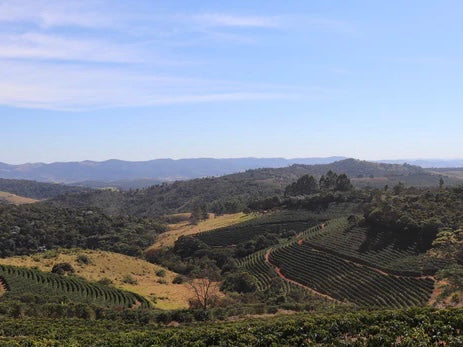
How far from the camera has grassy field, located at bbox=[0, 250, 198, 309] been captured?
56.1m

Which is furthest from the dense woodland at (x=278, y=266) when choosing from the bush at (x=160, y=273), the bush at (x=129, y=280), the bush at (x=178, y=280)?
the bush at (x=129, y=280)

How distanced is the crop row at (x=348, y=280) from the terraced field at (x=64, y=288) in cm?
2323

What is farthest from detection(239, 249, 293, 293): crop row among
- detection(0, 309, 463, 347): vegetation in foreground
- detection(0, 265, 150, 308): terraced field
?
detection(0, 309, 463, 347): vegetation in foreground

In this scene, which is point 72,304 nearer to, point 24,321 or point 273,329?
point 24,321

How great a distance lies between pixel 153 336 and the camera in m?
24.4

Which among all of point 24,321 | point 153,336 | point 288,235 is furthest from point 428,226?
point 24,321

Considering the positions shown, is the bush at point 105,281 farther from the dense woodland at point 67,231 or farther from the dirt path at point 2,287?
the dense woodland at point 67,231

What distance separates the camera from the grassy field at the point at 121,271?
5612 cm

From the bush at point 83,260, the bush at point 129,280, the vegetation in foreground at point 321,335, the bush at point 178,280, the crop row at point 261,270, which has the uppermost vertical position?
the vegetation in foreground at point 321,335

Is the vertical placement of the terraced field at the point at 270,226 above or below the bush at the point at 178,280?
above

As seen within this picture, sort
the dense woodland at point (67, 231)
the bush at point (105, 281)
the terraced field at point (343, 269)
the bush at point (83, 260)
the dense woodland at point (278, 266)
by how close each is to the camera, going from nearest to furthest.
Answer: the dense woodland at point (278, 266)
the terraced field at point (343, 269)
the bush at point (105, 281)
the bush at point (83, 260)
the dense woodland at point (67, 231)

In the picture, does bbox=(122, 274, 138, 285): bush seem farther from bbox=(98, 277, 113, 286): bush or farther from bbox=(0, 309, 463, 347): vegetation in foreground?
bbox=(0, 309, 463, 347): vegetation in foreground

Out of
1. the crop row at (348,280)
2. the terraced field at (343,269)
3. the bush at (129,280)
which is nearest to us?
the crop row at (348,280)

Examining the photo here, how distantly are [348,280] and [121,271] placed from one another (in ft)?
124
